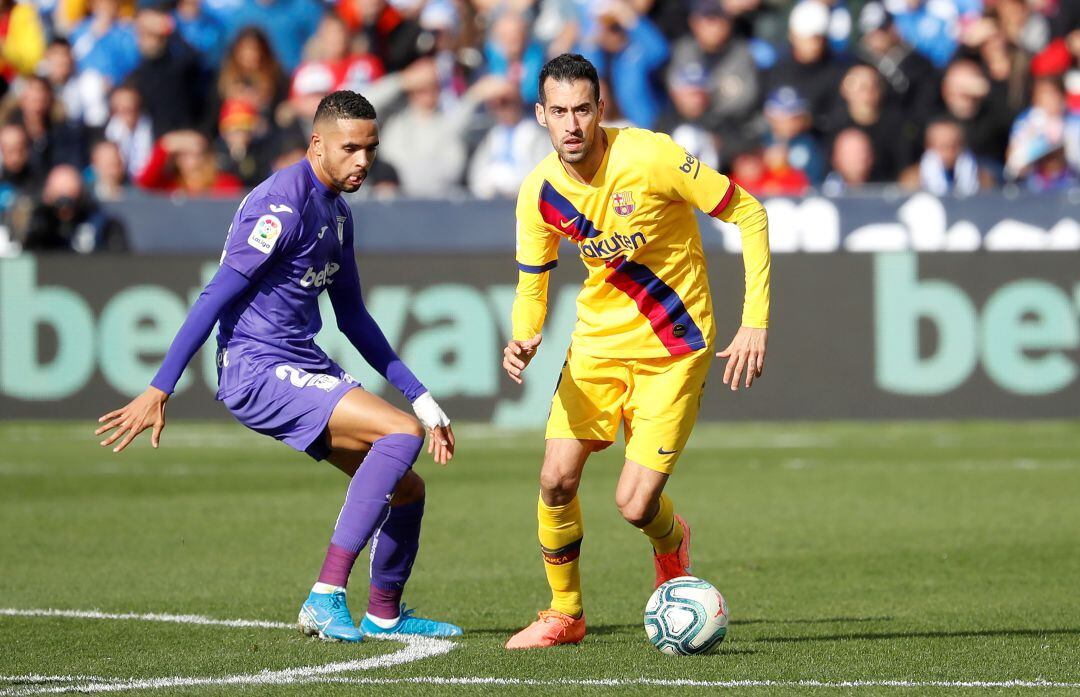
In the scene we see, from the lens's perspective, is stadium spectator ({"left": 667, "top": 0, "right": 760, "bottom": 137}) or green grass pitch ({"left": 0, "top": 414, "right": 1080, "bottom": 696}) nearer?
green grass pitch ({"left": 0, "top": 414, "right": 1080, "bottom": 696})

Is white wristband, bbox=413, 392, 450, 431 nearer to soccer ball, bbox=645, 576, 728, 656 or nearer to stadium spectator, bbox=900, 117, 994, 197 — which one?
soccer ball, bbox=645, 576, 728, 656

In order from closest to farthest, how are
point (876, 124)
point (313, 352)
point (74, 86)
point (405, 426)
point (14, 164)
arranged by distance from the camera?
point (405, 426), point (313, 352), point (876, 124), point (14, 164), point (74, 86)

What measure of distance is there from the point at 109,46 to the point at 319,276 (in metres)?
12.5

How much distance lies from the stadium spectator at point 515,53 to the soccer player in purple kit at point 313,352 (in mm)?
10620

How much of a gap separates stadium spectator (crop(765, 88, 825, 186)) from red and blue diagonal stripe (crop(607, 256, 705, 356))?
9.36 metres

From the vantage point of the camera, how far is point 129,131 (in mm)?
17000

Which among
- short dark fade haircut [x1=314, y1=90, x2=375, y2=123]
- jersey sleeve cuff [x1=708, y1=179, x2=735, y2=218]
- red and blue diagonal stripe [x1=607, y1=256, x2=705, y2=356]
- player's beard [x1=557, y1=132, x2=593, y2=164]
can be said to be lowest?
red and blue diagonal stripe [x1=607, y1=256, x2=705, y2=356]

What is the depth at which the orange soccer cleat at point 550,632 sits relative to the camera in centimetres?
632

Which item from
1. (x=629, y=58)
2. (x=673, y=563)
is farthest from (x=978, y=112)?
(x=673, y=563)

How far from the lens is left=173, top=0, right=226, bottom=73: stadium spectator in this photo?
18.3m

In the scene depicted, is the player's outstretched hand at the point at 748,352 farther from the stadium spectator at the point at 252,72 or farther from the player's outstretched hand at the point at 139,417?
the stadium spectator at the point at 252,72

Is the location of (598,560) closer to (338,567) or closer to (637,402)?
(637,402)

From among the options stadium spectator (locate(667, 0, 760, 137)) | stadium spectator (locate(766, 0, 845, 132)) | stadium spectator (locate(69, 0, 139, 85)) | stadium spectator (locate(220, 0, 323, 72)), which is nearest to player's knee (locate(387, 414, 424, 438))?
stadium spectator (locate(667, 0, 760, 137))

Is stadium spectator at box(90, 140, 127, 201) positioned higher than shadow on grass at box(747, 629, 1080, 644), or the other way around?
stadium spectator at box(90, 140, 127, 201)
